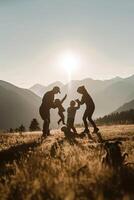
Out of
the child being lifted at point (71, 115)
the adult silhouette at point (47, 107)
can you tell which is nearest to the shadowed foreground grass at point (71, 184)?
the adult silhouette at point (47, 107)

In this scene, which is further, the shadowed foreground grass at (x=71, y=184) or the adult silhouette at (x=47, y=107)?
the adult silhouette at (x=47, y=107)

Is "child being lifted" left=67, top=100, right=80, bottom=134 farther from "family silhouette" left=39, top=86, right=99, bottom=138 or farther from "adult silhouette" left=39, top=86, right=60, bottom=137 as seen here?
"adult silhouette" left=39, top=86, right=60, bottom=137

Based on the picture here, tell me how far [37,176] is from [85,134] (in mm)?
13956

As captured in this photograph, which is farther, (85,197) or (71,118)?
(71,118)

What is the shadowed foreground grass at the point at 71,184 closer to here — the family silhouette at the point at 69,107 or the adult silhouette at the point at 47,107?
the family silhouette at the point at 69,107

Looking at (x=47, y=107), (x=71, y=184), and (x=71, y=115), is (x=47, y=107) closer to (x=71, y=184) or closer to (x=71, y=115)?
(x=71, y=115)

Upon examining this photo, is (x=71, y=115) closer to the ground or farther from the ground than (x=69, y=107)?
closer to the ground

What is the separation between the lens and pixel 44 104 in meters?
24.1

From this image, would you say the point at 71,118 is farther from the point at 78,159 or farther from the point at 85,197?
the point at 85,197

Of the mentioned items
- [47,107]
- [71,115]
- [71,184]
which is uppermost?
[47,107]

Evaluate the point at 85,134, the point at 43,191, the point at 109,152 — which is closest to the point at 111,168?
the point at 109,152

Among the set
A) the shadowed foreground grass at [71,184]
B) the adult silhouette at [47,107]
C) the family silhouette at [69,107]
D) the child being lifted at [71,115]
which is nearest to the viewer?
the shadowed foreground grass at [71,184]

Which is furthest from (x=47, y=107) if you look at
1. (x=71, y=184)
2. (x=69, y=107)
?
(x=71, y=184)

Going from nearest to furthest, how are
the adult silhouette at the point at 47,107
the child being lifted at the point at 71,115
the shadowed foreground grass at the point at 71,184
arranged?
the shadowed foreground grass at the point at 71,184, the adult silhouette at the point at 47,107, the child being lifted at the point at 71,115
